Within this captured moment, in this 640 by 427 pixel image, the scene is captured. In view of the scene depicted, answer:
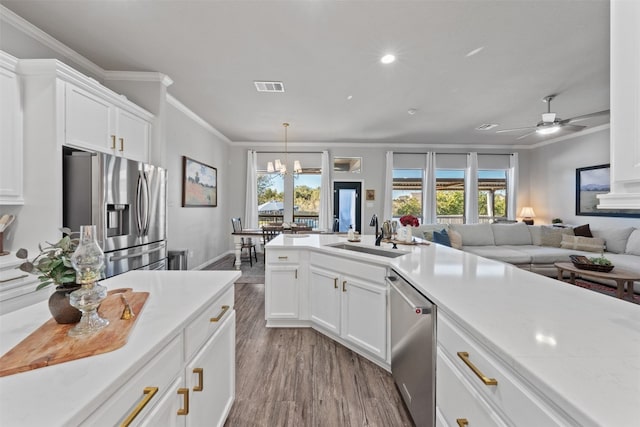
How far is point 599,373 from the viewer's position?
0.62 metres

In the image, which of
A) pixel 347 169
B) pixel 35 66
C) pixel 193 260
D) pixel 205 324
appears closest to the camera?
pixel 205 324

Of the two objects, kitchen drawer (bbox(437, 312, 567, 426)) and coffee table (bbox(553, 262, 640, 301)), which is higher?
kitchen drawer (bbox(437, 312, 567, 426))

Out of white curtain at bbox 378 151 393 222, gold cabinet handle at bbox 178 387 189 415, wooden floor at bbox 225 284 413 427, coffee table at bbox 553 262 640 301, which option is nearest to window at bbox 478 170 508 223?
white curtain at bbox 378 151 393 222

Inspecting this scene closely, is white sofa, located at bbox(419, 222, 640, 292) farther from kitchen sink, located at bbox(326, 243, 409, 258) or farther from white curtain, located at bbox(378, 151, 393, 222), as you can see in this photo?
kitchen sink, located at bbox(326, 243, 409, 258)

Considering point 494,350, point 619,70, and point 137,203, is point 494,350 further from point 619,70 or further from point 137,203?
point 137,203

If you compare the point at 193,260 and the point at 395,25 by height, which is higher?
the point at 395,25

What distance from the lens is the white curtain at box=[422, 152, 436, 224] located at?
6.69 metres

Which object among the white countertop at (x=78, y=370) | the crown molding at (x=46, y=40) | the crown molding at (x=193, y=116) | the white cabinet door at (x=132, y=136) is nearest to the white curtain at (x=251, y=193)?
the crown molding at (x=193, y=116)

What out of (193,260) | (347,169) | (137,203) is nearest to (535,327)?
(137,203)

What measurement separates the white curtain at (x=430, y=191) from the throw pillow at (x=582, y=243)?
8.27 feet

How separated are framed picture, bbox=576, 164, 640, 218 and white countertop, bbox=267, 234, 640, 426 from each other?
18.5 feet

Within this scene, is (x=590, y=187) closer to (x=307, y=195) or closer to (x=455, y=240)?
(x=455, y=240)

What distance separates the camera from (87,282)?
0.79m

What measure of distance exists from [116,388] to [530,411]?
1.00 m
